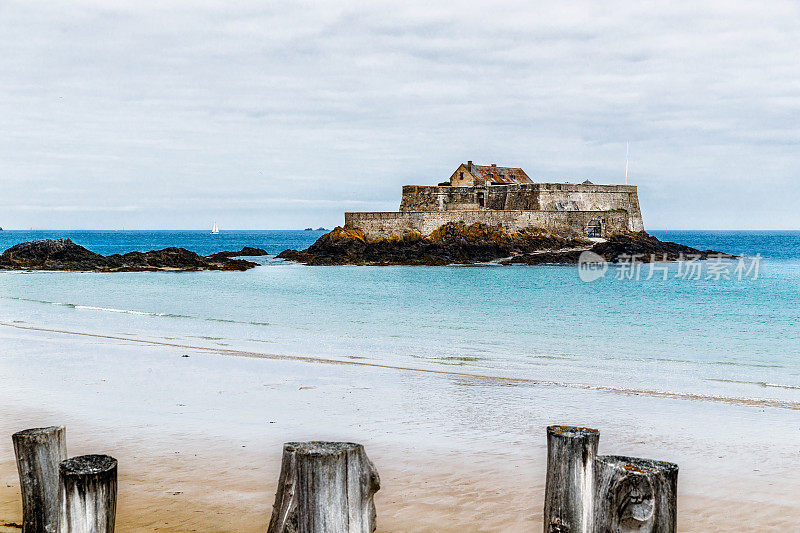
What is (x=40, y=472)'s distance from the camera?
138 inches

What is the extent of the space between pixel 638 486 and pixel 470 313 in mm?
18294

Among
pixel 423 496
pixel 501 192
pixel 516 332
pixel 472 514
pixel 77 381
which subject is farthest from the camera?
pixel 501 192

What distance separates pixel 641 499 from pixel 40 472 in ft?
8.35

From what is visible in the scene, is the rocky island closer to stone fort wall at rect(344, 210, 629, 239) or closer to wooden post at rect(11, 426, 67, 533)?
stone fort wall at rect(344, 210, 629, 239)

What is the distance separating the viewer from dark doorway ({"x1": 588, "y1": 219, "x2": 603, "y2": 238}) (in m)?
48.9

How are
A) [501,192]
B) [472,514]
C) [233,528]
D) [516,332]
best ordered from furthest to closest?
[501,192], [516,332], [472,514], [233,528]

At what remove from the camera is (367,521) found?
A: 293 cm

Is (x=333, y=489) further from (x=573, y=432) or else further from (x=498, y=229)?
(x=498, y=229)

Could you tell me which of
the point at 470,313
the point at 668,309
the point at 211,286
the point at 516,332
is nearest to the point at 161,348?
the point at 516,332

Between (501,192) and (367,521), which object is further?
(501,192)

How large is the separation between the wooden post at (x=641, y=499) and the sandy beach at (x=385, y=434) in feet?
5.93

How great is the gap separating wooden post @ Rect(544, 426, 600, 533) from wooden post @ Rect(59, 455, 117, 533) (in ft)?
6.07

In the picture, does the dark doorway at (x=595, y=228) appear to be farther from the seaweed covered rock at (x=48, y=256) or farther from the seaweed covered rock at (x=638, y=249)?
the seaweed covered rock at (x=48, y=256)

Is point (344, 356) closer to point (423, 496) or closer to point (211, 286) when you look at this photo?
point (423, 496)
